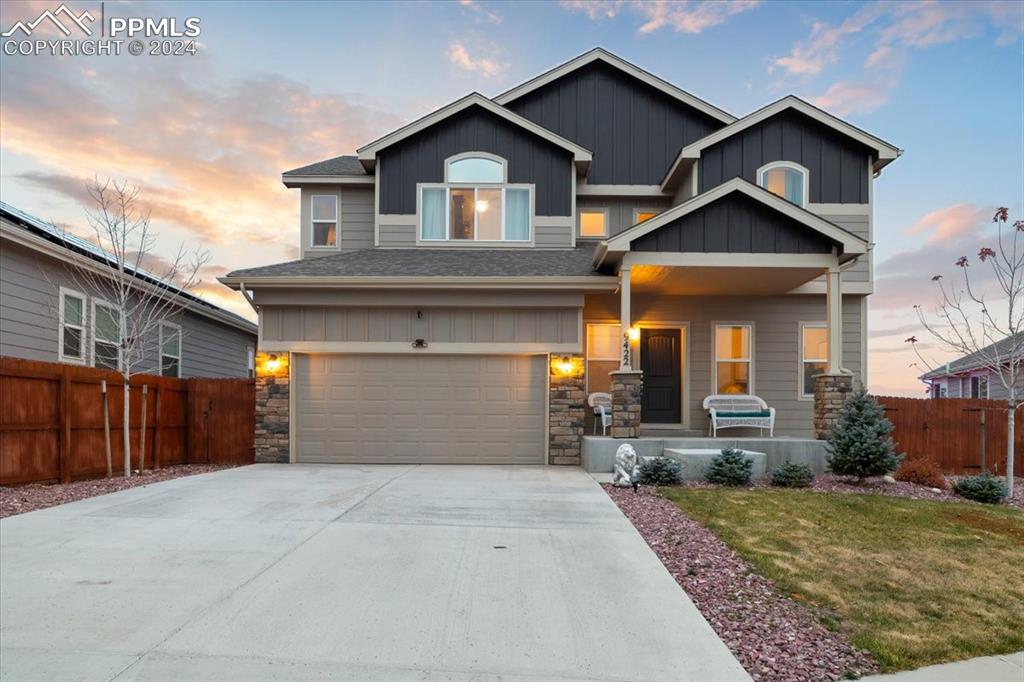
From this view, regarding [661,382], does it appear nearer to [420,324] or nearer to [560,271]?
[560,271]

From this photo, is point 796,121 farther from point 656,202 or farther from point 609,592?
point 609,592

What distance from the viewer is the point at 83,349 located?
11.8 meters

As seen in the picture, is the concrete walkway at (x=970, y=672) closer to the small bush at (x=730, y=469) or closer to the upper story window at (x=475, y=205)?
the small bush at (x=730, y=469)

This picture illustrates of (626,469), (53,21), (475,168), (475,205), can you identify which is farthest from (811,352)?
(53,21)

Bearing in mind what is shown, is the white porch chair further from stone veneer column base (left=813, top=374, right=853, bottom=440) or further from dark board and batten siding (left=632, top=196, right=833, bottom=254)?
stone veneer column base (left=813, top=374, right=853, bottom=440)

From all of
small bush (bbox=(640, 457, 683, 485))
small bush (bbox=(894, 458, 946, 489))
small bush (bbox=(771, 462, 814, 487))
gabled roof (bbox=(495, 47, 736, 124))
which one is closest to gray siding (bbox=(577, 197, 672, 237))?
gabled roof (bbox=(495, 47, 736, 124))

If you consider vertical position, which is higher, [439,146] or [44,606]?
[439,146]

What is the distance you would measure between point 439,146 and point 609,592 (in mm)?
10999


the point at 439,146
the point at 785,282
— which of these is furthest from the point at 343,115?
the point at 785,282

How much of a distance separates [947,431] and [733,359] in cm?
419

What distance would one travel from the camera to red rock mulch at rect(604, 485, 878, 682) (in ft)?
11.5

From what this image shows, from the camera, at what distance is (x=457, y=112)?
13.3 meters

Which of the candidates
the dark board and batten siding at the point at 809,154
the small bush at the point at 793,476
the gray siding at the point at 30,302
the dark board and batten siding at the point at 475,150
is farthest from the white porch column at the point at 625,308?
the gray siding at the point at 30,302

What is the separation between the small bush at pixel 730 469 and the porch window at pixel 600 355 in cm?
390
